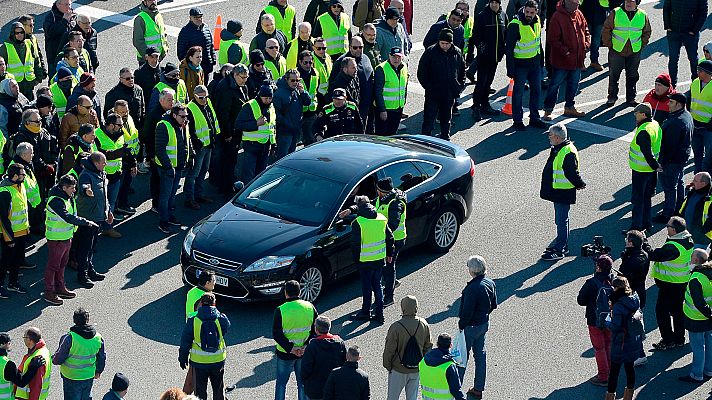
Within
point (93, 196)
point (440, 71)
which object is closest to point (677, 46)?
point (440, 71)

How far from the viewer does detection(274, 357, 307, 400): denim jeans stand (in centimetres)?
1440

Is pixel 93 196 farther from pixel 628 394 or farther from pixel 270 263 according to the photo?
pixel 628 394

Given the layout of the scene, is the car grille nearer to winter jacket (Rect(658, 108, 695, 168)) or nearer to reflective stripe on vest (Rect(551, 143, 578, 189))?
reflective stripe on vest (Rect(551, 143, 578, 189))

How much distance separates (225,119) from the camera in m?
20.0

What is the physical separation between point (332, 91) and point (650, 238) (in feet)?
17.0

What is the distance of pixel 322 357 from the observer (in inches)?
534

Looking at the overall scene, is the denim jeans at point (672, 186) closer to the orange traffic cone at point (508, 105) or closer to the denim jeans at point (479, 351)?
the orange traffic cone at point (508, 105)

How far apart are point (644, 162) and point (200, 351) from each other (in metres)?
7.54

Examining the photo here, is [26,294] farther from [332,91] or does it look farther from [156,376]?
[332,91]

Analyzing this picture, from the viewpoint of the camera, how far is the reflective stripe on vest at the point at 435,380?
43.4 ft

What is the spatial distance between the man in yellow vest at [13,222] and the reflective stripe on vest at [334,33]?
24.5ft

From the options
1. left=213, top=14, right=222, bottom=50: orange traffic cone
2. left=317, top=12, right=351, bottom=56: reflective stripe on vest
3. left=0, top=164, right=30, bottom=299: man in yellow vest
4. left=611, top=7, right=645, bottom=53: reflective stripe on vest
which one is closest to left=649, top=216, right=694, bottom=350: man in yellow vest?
left=0, top=164, right=30, bottom=299: man in yellow vest

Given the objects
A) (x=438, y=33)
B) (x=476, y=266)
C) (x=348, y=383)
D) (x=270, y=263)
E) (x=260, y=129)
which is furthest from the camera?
(x=438, y=33)

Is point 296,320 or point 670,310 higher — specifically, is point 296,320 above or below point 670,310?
above
